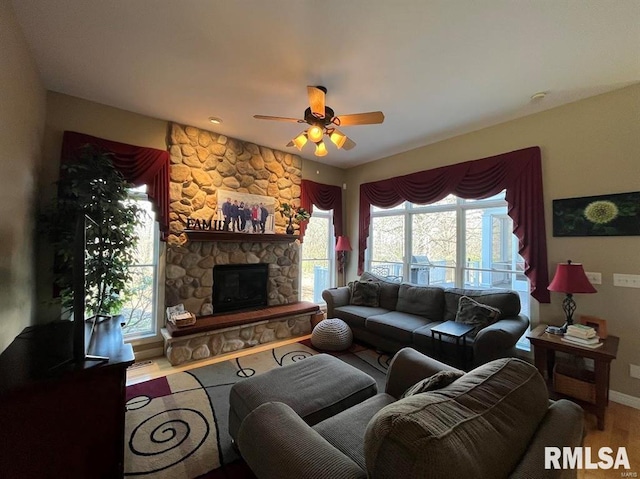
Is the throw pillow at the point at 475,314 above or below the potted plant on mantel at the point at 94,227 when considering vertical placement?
below

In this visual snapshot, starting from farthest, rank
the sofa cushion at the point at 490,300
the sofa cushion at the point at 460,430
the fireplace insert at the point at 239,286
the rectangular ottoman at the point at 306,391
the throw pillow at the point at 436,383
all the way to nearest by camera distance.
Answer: the fireplace insert at the point at 239,286
the sofa cushion at the point at 490,300
the rectangular ottoman at the point at 306,391
the throw pillow at the point at 436,383
the sofa cushion at the point at 460,430

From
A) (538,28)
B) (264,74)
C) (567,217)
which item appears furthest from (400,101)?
(567,217)

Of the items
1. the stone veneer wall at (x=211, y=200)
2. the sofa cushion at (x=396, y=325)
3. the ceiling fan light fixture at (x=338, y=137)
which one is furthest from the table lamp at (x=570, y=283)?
the stone veneer wall at (x=211, y=200)

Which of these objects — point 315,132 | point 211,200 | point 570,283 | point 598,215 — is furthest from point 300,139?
point 598,215

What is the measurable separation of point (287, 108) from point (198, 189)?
1.68 metres

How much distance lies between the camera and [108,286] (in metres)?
2.76

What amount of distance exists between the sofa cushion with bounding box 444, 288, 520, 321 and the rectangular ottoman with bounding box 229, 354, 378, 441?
1.98 meters

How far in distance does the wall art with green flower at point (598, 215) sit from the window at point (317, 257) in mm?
3470

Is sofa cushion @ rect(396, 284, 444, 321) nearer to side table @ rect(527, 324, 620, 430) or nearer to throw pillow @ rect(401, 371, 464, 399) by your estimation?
side table @ rect(527, 324, 620, 430)

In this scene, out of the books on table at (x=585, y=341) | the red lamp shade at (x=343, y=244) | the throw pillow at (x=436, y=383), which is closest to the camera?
the throw pillow at (x=436, y=383)

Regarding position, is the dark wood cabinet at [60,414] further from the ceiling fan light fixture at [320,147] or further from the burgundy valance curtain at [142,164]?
the ceiling fan light fixture at [320,147]

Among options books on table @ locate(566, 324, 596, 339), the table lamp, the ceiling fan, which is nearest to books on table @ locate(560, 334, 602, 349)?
books on table @ locate(566, 324, 596, 339)

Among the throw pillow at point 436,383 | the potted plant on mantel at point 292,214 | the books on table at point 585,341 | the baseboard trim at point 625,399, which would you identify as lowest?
the baseboard trim at point 625,399

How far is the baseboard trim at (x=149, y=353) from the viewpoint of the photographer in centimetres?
332
